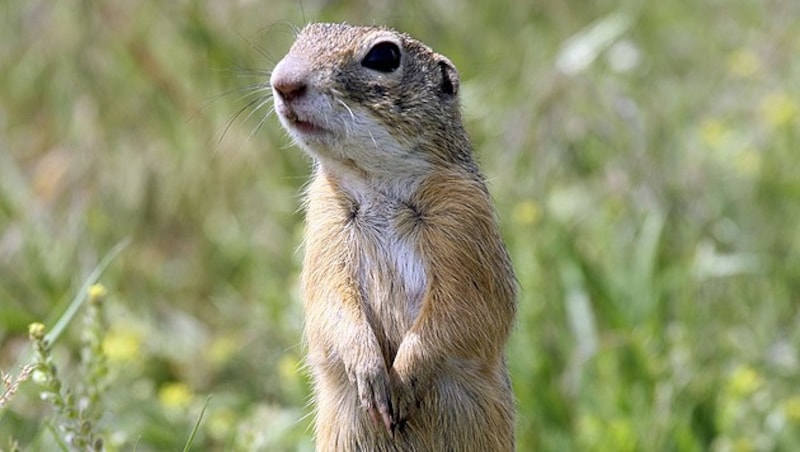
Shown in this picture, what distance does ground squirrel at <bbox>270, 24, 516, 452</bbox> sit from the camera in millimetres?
3199

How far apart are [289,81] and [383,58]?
36cm

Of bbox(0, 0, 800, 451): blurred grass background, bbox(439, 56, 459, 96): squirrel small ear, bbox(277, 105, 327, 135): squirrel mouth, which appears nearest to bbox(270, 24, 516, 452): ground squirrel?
bbox(277, 105, 327, 135): squirrel mouth

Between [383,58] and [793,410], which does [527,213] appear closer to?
[793,410]

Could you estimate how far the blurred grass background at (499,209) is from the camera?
4754 mm

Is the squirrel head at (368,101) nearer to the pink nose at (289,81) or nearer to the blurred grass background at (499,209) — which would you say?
→ the pink nose at (289,81)

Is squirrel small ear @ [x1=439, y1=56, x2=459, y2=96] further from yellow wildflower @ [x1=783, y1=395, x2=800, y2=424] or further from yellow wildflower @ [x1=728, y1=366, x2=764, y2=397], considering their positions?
yellow wildflower @ [x1=783, y1=395, x2=800, y2=424]

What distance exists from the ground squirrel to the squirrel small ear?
5.0 inches

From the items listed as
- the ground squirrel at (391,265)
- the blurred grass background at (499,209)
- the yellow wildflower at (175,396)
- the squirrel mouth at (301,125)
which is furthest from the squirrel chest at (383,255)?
the yellow wildflower at (175,396)

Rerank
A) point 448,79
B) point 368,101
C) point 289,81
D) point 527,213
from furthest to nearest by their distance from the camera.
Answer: point 527,213, point 448,79, point 368,101, point 289,81

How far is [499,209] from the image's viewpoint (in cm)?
573

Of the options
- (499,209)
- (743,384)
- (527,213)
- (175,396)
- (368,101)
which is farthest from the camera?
(499,209)

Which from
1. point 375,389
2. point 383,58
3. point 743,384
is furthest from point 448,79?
point 743,384

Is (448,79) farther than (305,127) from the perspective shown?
Yes

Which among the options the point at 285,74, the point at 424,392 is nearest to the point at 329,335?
the point at 424,392
